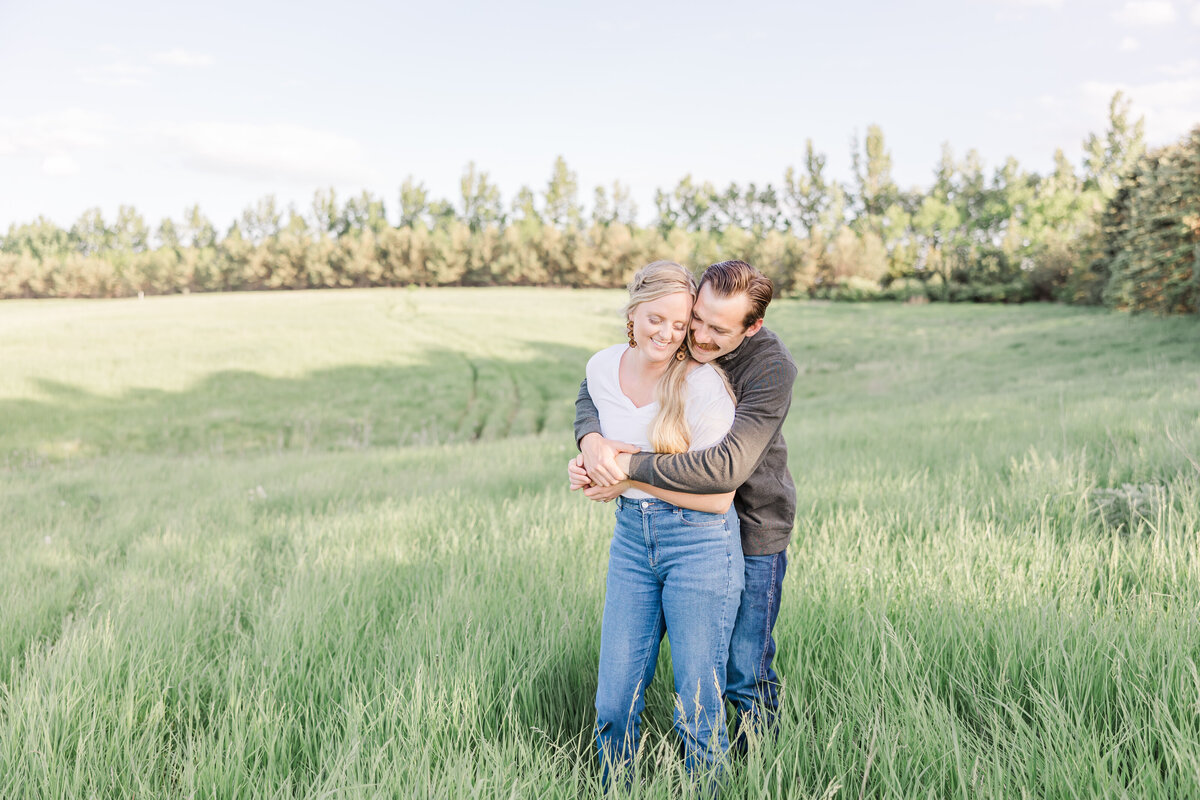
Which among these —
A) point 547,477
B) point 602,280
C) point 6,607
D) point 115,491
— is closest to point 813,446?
point 547,477

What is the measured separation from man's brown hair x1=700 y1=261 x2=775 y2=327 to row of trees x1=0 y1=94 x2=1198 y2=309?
5041cm

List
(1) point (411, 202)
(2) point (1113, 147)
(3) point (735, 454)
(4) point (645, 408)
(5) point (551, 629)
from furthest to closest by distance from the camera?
(1) point (411, 202), (2) point (1113, 147), (5) point (551, 629), (4) point (645, 408), (3) point (735, 454)

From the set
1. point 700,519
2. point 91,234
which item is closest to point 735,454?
point 700,519

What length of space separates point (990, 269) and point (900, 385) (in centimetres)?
3862

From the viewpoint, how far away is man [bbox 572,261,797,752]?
6.83 ft

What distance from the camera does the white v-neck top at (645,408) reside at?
2199 mm

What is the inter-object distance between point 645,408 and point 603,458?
0.89 ft

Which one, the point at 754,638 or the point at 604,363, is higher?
the point at 604,363

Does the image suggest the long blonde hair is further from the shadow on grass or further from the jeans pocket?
the shadow on grass

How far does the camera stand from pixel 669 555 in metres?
2.17

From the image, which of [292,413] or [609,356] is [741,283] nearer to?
[609,356]

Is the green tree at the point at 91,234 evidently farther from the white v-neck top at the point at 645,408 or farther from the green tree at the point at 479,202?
the white v-neck top at the point at 645,408

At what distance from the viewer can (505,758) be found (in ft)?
6.95

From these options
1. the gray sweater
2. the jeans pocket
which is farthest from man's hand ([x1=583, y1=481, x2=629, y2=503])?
the jeans pocket
